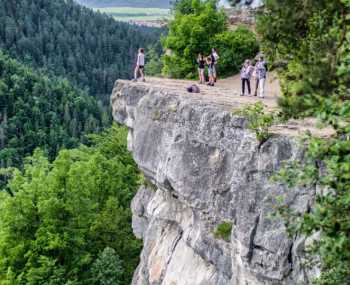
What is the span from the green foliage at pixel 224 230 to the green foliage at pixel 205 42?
46.2 ft

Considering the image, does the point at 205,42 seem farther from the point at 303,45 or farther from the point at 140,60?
the point at 303,45

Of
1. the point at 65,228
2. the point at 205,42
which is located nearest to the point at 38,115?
the point at 65,228

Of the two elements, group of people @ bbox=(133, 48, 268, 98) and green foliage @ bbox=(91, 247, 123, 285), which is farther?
green foliage @ bbox=(91, 247, 123, 285)

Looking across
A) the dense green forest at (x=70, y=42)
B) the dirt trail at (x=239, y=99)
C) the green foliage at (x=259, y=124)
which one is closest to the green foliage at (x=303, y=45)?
the dirt trail at (x=239, y=99)

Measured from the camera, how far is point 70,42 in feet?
577

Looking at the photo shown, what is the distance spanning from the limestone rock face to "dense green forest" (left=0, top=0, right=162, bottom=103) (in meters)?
142

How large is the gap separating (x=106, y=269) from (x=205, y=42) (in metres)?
13.1

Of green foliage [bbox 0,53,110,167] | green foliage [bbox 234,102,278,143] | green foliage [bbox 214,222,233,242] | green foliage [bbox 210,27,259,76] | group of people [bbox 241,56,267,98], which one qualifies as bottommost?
green foliage [bbox 0,53,110,167]

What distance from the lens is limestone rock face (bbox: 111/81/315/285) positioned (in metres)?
11.3

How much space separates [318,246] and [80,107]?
→ 113m

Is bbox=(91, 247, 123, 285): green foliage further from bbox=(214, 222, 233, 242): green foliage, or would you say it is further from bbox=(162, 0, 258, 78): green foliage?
bbox=(214, 222, 233, 242): green foliage

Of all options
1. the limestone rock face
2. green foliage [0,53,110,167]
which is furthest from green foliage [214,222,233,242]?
green foliage [0,53,110,167]

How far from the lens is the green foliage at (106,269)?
30359 mm

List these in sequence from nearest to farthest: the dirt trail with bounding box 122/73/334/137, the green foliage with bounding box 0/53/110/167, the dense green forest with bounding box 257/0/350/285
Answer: the dense green forest with bounding box 257/0/350/285, the dirt trail with bounding box 122/73/334/137, the green foliage with bounding box 0/53/110/167
